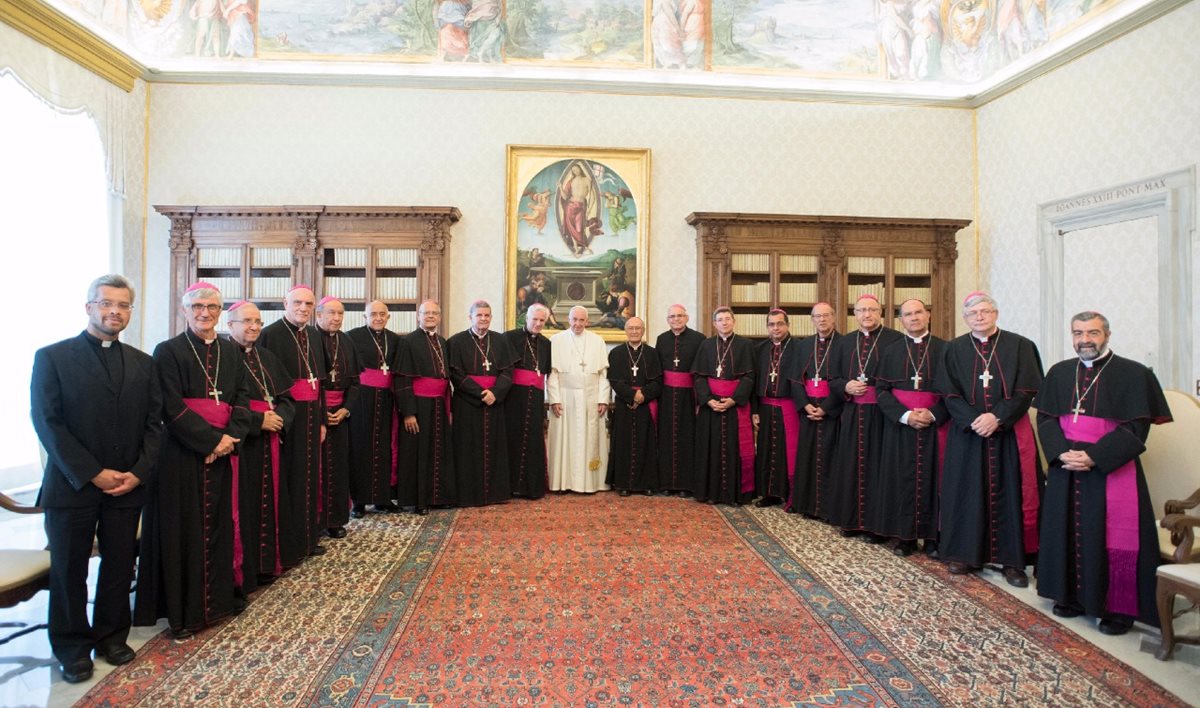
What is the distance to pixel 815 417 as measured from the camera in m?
6.04

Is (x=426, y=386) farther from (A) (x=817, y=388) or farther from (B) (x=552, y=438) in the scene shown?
(A) (x=817, y=388)

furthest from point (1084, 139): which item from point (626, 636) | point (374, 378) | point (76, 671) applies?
point (76, 671)

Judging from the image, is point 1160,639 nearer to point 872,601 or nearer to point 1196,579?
point 1196,579

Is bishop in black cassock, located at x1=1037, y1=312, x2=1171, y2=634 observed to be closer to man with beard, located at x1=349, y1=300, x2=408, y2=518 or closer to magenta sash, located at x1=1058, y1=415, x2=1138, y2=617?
magenta sash, located at x1=1058, y1=415, x2=1138, y2=617

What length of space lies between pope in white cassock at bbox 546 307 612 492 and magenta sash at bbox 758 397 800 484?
1870 mm

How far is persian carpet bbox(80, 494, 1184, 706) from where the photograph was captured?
2.96 meters

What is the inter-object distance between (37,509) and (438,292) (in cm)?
490

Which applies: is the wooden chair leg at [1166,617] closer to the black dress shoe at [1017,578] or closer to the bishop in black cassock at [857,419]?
the black dress shoe at [1017,578]

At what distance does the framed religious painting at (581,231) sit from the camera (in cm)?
826

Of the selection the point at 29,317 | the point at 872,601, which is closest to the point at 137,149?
the point at 29,317

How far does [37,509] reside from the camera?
339cm

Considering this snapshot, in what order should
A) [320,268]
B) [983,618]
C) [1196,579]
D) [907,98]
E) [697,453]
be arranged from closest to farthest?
[1196,579]
[983,618]
[697,453]
[320,268]
[907,98]

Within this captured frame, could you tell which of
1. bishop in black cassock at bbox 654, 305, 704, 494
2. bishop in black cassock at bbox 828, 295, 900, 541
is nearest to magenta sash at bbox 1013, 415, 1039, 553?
bishop in black cassock at bbox 828, 295, 900, 541

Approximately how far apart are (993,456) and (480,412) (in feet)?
14.5
